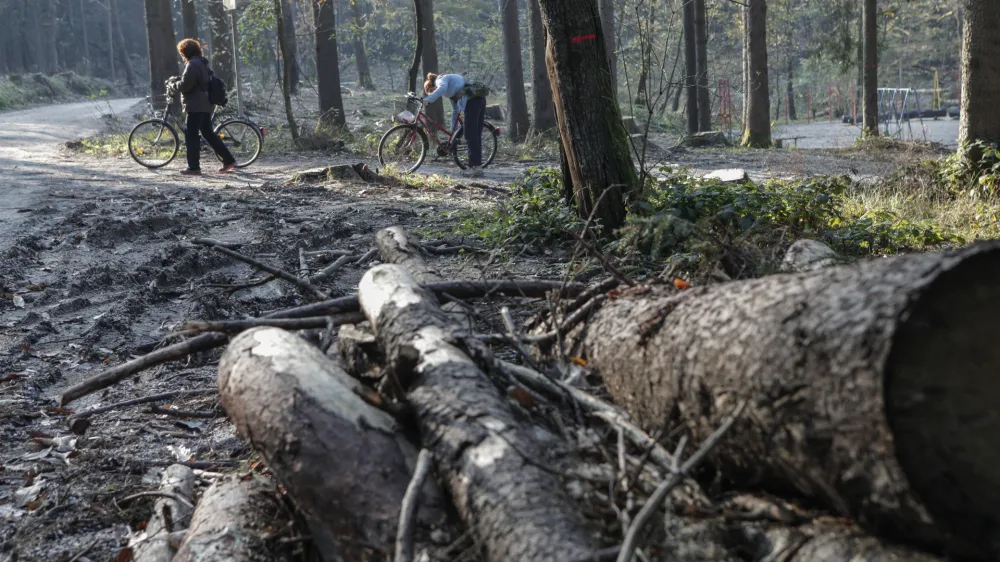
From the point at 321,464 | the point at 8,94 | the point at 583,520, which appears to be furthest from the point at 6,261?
the point at 8,94

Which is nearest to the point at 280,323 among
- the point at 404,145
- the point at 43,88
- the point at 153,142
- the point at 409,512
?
the point at 409,512

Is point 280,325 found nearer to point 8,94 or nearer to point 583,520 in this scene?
point 583,520

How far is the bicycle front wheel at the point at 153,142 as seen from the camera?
14641 mm

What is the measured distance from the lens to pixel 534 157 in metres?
16.4

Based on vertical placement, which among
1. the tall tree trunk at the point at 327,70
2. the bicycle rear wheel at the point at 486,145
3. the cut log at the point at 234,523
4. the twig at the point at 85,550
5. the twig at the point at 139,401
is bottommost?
the twig at the point at 85,550

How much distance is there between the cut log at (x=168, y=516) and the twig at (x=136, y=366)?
0.43m

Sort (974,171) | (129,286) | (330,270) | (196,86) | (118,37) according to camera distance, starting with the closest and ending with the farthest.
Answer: (330,270) → (129,286) → (974,171) → (196,86) → (118,37)

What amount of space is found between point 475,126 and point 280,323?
9810 mm

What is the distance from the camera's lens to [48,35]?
60.8 meters

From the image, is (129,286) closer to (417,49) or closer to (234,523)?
(234,523)

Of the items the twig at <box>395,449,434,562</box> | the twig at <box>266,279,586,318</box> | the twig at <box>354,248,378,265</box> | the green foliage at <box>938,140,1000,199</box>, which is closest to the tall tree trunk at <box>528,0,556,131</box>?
the green foliage at <box>938,140,1000,199</box>

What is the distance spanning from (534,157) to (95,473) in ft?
43.6

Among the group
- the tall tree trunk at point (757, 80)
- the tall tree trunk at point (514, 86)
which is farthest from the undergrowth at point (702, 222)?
the tall tree trunk at point (757, 80)

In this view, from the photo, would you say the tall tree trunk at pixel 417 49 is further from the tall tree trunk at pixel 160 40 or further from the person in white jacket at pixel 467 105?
the tall tree trunk at pixel 160 40
